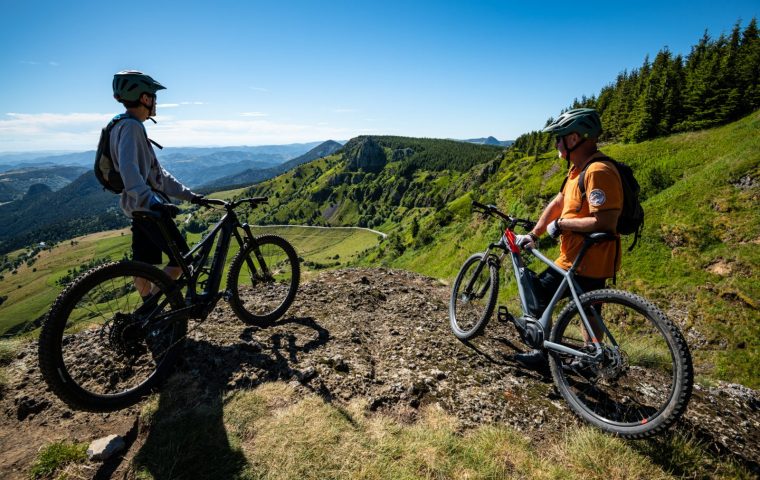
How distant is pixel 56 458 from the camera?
3.58m

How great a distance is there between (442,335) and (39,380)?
6586mm

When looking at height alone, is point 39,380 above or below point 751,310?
above

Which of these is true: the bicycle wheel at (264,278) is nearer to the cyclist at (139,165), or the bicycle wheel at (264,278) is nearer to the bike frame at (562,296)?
the cyclist at (139,165)

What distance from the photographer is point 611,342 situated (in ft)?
14.7

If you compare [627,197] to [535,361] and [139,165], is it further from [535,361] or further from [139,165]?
[139,165]

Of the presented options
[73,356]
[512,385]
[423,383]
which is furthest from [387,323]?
[73,356]

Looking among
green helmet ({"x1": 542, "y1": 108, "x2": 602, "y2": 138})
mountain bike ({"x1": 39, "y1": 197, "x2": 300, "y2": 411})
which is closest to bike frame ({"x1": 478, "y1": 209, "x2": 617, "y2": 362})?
green helmet ({"x1": 542, "y1": 108, "x2": 602, "y2": 138})

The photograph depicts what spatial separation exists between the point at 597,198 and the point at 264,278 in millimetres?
6520

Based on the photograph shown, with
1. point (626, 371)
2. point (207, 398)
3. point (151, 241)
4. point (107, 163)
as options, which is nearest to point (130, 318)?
point (151, 241)

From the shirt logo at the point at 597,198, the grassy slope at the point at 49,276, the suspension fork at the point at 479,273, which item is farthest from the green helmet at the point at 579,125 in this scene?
the grassy slope at the point at 49,276

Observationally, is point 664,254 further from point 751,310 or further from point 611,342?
point 611,342

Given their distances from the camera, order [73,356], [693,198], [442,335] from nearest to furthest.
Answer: [73,356] < [442,335] < [693,198]

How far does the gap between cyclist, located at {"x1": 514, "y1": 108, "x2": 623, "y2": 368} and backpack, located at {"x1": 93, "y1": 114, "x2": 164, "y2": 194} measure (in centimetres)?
634

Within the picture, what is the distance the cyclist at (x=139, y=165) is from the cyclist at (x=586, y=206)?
579 cm
